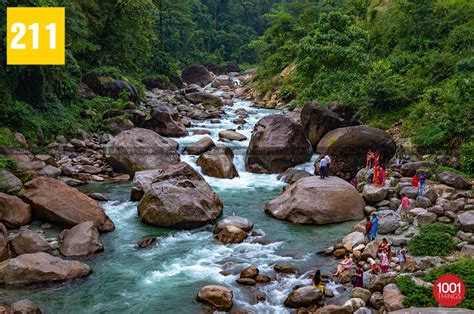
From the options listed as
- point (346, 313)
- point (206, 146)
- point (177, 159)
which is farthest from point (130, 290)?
point (206, 146)

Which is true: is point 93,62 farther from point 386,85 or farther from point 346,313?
point 346,313

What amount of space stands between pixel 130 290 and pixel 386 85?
63.2ft

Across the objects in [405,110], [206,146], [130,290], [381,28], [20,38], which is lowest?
[130,290]

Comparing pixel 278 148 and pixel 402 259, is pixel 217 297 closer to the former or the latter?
pixel 402 259

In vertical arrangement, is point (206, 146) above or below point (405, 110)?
below

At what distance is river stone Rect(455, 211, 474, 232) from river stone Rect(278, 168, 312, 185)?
7.98 metres

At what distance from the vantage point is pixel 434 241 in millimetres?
13039

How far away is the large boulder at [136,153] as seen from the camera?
22172 mm

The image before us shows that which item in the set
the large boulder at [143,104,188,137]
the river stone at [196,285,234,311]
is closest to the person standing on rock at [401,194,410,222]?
the river stone at [196,285,234,311]

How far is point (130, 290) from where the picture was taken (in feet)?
39.2

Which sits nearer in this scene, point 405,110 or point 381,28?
point 405,110

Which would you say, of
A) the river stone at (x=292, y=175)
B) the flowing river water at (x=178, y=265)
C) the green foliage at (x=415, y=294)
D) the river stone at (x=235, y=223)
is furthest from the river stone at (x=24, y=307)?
the river stone at (x=292, y=175)

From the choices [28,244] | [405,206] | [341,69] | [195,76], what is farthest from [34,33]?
[195,76]

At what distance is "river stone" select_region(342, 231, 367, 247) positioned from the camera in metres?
13.9
